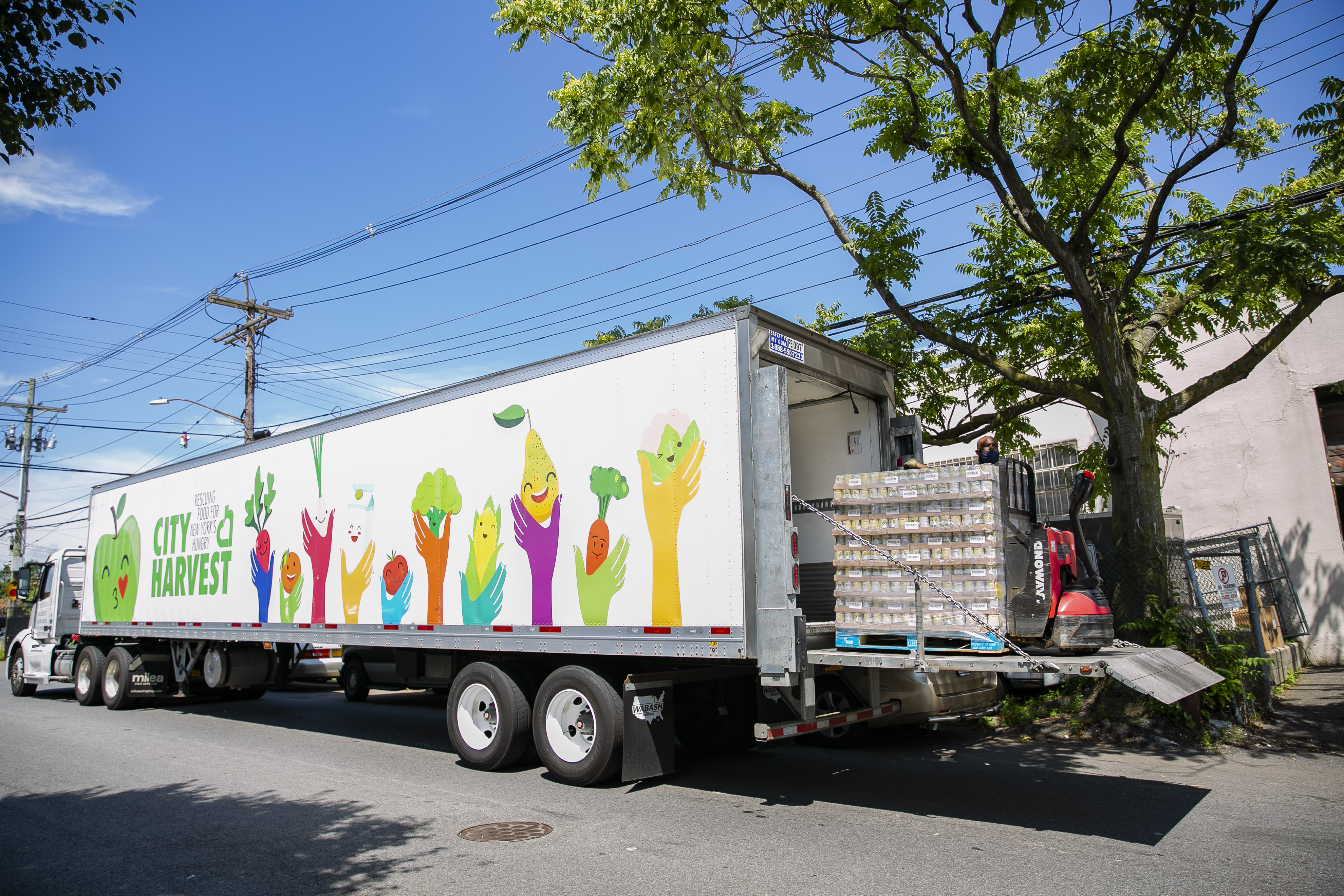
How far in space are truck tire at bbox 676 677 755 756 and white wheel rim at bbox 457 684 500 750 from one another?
1.84 metres

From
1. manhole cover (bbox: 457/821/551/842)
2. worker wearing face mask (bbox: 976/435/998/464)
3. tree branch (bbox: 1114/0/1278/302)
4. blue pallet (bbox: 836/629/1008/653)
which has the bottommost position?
manhole cover (bbox: 457/821/551/842)

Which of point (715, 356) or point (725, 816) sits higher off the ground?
point (715, 356)

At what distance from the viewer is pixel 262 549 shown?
37.5ft

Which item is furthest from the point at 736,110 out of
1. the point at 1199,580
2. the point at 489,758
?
the point at 1199,580

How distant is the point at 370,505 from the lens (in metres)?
9.89

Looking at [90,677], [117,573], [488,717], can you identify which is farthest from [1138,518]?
[90,677]

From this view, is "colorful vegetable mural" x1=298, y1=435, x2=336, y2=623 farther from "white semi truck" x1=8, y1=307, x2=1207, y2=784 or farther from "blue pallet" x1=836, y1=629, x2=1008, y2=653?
"blue pallet" x1=836, y1=629, x2=1008, y2=653

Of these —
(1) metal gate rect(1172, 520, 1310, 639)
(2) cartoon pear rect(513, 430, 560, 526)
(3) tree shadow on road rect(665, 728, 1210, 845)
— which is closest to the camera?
(3) tree shadow on road rect(665, 728, 1210, 845)

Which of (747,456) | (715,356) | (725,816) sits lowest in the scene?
(725,816)

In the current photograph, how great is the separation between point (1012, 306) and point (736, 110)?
4.57 meters

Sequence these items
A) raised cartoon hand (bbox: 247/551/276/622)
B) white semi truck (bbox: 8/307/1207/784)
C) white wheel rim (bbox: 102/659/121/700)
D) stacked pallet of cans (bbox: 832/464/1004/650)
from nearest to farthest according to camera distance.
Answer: stacked pallet of cans (bbox: 832/464/1004/650) → white semi truck (bbox: 8/307/1207/784) → raised cartoon hand (bbox: 247/551/276/622) → white wheel rim (bbox: 102/659/121/700)

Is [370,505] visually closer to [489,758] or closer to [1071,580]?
[489,758]

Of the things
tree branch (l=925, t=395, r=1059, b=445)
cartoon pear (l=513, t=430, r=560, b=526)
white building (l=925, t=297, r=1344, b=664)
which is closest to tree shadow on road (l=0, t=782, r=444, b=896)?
cartoon pear (l=513, t=430, r=560, b=526)

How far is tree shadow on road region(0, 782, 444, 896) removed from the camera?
521cm
